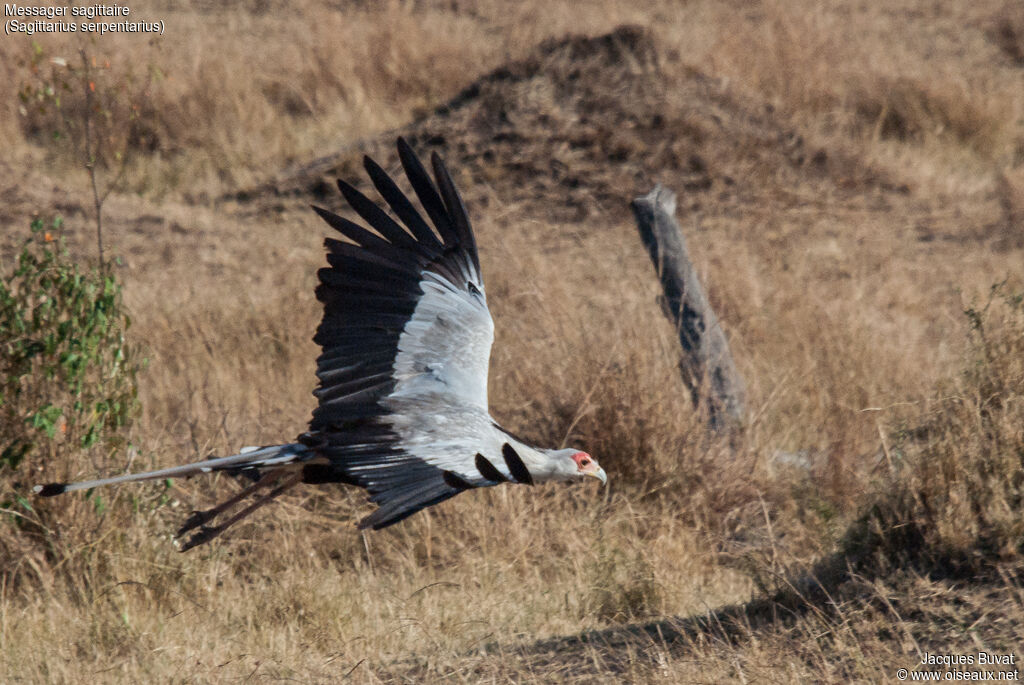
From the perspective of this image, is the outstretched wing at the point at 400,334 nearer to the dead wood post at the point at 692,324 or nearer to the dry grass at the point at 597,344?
the dry grass at the point at 597,344

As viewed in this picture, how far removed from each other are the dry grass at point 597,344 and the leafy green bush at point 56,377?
0.40 feet

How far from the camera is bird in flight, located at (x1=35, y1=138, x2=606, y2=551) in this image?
12.7 feet

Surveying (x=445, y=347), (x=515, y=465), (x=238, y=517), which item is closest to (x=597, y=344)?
(x=445, y=347)

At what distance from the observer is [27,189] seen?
31.8 feet

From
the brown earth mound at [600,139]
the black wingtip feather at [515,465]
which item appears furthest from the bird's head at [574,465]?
the brown earth mound at [600,139]

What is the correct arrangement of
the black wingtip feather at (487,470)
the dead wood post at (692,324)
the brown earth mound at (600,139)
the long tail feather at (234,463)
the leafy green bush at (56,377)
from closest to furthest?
the black wingtip feather at (487,470), the long tail feather at (234,463), the leafy green bush at (56,377), the dead wood post at (692,324), the brown earth mound at (600,139)

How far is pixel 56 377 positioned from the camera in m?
4.69

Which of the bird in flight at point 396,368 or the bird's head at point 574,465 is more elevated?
the bird in flight at point 396,368

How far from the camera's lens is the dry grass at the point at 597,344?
3.86 m

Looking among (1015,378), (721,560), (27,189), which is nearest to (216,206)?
(27,189)

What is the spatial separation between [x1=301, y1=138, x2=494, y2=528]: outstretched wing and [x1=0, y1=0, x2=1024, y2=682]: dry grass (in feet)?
2.37

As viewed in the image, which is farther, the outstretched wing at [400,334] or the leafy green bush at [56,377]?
the leafy green bush at [56,377]

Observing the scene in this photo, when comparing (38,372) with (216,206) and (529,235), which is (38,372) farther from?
(216,206)

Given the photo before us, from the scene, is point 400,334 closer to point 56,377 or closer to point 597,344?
point 56,377
